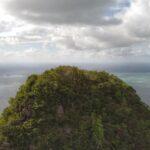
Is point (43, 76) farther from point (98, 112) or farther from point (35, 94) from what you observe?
point (98, 112)

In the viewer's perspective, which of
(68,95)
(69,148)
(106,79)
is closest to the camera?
(69,148)

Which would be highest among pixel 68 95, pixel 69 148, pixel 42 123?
pixel 68 95

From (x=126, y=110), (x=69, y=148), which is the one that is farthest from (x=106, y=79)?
(x=69, y=148)

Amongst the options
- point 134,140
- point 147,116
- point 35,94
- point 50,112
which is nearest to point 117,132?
point 134,140

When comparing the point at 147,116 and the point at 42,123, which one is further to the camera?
the point at 147,116

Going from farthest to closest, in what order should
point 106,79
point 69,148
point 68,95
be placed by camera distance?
point 106,79
point 68,95
point 69,148

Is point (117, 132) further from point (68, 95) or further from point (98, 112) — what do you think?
point (68, 95)

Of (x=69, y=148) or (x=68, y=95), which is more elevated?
(x=68, y=95)
